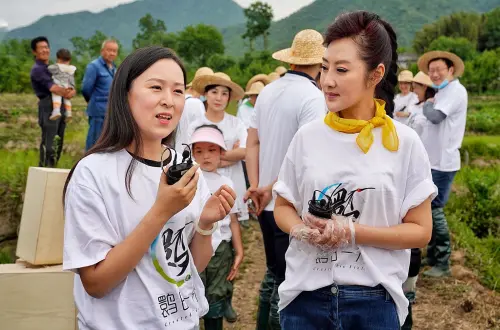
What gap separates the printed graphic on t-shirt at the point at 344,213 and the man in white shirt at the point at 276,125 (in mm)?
1180

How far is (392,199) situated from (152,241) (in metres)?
0.90

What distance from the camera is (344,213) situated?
2064 mm

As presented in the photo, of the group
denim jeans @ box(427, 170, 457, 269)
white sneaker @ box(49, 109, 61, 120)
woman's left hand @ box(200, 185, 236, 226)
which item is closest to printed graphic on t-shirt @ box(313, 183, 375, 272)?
woman's left hand @ box(200, 185, 236, 226)

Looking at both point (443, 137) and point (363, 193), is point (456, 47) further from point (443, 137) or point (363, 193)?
point (363, 193)

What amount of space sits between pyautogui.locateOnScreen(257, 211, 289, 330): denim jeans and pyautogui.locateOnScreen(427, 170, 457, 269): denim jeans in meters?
2.28

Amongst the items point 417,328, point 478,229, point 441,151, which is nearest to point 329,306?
point 417,328

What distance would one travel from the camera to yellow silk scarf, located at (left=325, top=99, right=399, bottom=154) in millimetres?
2059

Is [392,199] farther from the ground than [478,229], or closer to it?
farther from the ground

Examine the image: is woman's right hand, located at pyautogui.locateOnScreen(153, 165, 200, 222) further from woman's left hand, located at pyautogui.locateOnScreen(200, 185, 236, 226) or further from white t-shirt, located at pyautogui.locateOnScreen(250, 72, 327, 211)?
white t-shirt, located at pyautogui.locateOnScreen(250, 72, 327, 211)

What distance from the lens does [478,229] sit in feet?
22.7

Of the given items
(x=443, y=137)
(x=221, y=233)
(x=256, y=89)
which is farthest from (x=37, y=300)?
(x=256, y=89)

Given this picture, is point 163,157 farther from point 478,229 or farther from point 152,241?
point 478,229

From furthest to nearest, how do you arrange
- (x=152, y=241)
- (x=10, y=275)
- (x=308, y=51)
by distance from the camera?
(x=308, y=51) → (x=10, y=275) → (x=152, y=241)

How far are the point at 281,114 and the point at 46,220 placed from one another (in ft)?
4.87
